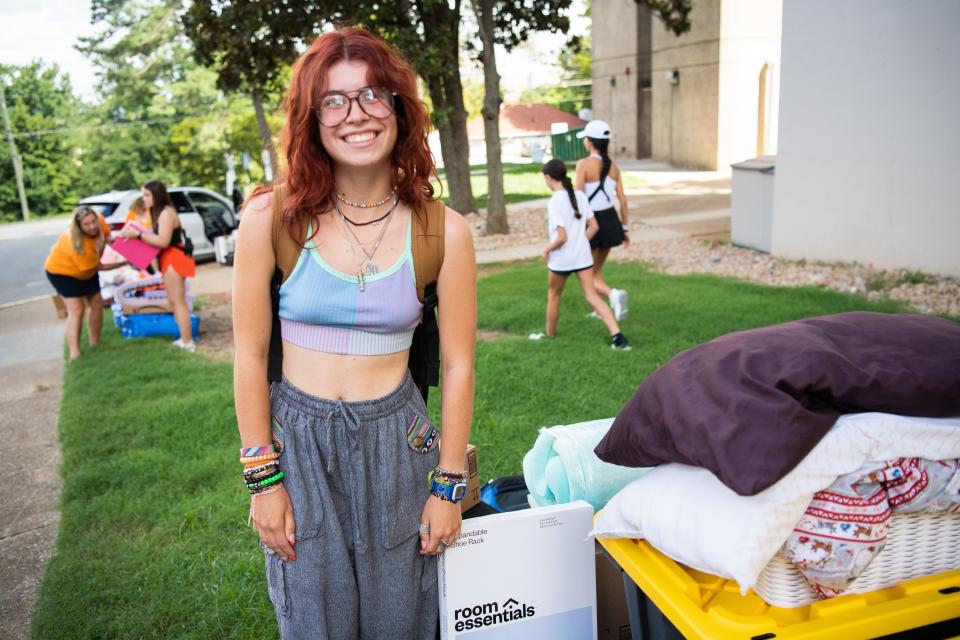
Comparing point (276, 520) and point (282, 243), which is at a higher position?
point (282, 243)

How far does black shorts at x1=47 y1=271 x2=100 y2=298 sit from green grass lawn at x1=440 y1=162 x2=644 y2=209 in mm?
10694

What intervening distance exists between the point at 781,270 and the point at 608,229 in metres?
3.45

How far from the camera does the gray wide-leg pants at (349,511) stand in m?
1.99

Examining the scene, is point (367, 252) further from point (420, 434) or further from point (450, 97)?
point (450, 97)

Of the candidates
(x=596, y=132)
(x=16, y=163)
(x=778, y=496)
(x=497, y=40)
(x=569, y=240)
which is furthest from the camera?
(x=16, y=163)

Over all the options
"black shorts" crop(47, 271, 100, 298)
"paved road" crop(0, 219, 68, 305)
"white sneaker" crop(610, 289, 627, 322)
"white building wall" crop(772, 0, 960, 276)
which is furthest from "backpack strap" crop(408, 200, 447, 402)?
"paved road" crop(0, 219, 68, 305)

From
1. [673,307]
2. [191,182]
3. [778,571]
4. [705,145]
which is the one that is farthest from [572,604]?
[191,182]

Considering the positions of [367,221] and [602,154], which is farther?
[602,154]

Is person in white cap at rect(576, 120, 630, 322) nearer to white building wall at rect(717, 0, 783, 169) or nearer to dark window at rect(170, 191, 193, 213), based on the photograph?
dark window at rect(170, 191, 193, 213)

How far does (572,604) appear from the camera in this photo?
2.35 m

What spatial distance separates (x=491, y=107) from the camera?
46.8ft

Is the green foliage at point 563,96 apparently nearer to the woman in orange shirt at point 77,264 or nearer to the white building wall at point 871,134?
the white building wall at point 871,134

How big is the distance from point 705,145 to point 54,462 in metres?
20.7

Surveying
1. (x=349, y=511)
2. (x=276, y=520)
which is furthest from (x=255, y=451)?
(x=349, y=511)
